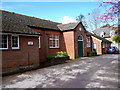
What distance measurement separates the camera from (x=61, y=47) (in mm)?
16562

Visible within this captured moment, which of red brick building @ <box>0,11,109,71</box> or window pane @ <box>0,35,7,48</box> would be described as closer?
window pane @ <box>0,35,7,48</box>

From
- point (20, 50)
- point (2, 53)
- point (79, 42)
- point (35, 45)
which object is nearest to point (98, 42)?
point (79, 42)

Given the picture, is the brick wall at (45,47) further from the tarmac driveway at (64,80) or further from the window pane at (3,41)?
the tarmac driveway at (64,80)

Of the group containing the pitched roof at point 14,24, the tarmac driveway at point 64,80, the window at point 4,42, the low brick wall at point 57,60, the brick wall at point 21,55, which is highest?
the pitched roof at point 14,24

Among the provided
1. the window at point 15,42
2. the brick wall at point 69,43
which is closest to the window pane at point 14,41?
the window at point 15,42

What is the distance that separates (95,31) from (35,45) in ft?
132

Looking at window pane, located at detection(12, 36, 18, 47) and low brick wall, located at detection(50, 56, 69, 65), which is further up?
window pane, located at detection(12, 36, 18, 47)

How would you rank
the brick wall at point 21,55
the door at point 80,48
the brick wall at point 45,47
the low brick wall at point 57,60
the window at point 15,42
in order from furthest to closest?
the door at point 80,48, the brick wall at point 45,47, the low brick wall at point 57,60, the window at point 15,42, the brick wall at point 21,55

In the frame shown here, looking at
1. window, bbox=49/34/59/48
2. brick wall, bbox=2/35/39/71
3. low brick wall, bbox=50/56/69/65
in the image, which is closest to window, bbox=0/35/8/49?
brick wall, bbox=2/35/39/71

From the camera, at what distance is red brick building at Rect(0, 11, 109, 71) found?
8578 millimetres

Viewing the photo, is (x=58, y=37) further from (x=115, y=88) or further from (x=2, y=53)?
(x=115, y=88)

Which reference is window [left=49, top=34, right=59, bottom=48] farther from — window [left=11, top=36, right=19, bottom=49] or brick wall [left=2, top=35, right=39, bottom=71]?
window [left=11, top=36, right=19, bottom=49]

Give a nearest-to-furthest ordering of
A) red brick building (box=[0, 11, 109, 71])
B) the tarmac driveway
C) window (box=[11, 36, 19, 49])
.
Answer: the tarmac driveway < red brick building (box=[0, 11, 109, 71]) < window (box=[11, 36, 19, 49])

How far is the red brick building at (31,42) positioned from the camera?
8578mm
